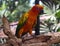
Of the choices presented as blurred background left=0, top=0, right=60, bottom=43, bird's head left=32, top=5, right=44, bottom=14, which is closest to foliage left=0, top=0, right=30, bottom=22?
blurred background left=0, top=0, right=60, bottom=43

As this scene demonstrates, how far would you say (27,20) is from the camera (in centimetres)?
104

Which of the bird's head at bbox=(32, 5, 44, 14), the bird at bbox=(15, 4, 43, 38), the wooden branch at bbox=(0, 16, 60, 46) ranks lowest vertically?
the wooden branch at bbox=(0, 16, 60, 46)

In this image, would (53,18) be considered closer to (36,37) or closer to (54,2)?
(54,2)

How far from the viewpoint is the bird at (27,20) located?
103 cm

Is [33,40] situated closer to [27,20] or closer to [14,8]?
[27,20]

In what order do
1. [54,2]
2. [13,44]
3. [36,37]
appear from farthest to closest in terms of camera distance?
[54,2], [36,37], [13,44]

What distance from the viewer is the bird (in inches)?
40.7

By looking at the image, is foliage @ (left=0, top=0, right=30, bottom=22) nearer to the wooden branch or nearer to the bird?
the bird

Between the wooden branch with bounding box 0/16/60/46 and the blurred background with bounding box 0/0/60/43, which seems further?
the blurred background with bounding box 0/0/60/43

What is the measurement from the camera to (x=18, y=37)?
1.04 meters

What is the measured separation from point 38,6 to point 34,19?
0.32 ft

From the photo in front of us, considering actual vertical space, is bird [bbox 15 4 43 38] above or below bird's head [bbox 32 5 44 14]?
below

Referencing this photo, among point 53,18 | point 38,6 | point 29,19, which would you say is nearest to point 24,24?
point 29,19

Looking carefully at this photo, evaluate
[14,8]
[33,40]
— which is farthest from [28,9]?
[33,40]
